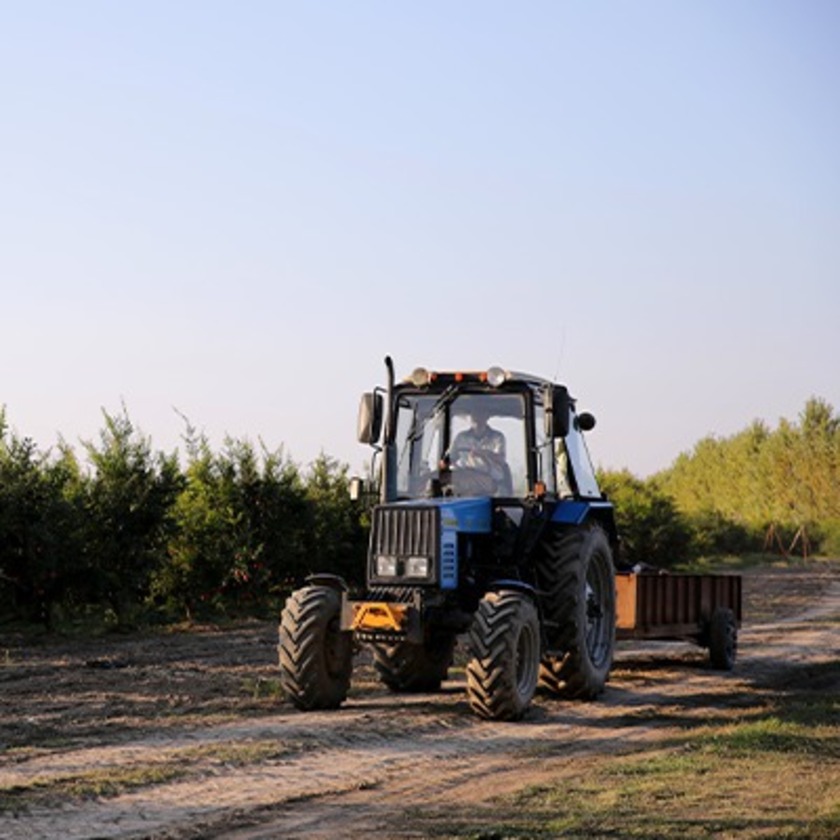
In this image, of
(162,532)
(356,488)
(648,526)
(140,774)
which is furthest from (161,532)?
(648,526)

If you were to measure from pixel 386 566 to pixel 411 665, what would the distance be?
176 cm

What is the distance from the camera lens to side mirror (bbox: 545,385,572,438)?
12.4 m

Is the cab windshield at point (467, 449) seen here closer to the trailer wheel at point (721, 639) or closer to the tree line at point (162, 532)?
the trailer wheel at point (721, 639)

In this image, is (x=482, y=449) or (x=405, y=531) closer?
(x=405, y=531)

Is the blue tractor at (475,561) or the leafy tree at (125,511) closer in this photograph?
the blue tractor at (475,561)

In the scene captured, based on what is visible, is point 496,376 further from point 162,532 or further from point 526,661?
point 162,532

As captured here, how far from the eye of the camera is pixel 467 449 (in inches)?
512

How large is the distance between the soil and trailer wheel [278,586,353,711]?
19 centimetres

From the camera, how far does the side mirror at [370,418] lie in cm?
1241

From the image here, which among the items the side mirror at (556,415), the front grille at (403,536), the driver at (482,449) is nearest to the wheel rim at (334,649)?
Answer: the front grille at (403,536)

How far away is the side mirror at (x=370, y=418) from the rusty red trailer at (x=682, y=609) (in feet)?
11.1

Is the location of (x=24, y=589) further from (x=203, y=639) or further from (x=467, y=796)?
(x=467, y=796)

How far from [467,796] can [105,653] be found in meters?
9.67

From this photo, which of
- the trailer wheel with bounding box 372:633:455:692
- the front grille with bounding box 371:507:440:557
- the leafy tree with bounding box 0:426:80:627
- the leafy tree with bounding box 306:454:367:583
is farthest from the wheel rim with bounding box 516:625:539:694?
the leafy tree with bounding box 306:454:367:583
